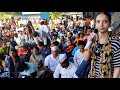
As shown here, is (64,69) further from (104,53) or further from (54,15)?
(54,15)

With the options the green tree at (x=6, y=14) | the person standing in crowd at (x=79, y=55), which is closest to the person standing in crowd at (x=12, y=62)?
the green tree at (x=6, y=14)

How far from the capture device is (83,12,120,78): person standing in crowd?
6285 mm

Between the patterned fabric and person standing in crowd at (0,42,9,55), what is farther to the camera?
person standing in crowd at (0,42,9,55)

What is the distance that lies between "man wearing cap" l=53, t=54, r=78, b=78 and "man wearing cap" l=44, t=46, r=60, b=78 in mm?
67

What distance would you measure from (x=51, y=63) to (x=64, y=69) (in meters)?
0.27

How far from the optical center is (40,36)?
6.49m

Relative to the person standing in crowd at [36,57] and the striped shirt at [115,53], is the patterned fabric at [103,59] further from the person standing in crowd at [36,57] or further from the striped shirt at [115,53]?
the person standing in crowd at [36,57]

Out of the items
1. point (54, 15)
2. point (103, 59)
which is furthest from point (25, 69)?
point (103, 59)

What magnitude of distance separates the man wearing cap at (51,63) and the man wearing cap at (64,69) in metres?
0.07

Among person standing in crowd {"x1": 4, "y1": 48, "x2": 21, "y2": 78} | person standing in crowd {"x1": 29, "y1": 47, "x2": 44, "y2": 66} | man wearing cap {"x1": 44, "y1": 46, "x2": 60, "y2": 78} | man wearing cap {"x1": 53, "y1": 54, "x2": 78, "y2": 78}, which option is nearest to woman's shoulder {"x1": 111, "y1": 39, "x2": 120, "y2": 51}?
man wearing cap {"x1": 53, "y1": 54, "x2": 78, "y2": 78}

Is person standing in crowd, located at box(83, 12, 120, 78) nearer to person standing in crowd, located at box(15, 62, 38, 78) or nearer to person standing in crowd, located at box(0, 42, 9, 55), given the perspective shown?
person standing in crowd, located at box(15, 62, 38, 78)

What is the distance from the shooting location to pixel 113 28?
637cm
